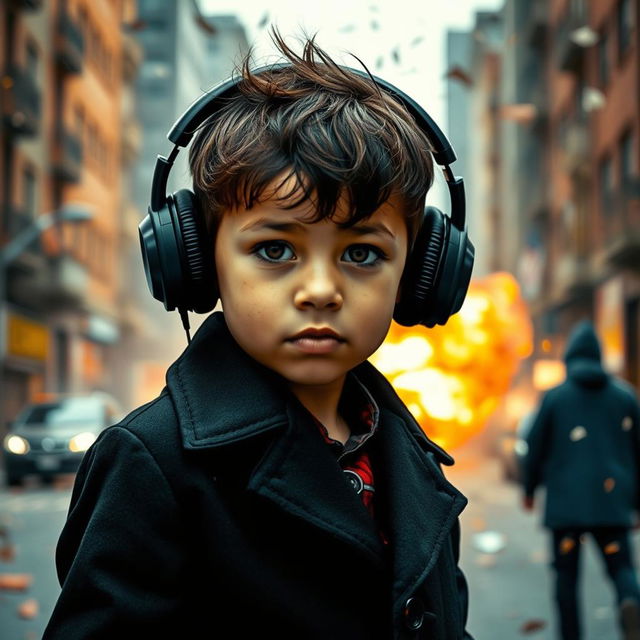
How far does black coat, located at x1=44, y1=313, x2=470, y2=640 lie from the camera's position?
163 centimetres

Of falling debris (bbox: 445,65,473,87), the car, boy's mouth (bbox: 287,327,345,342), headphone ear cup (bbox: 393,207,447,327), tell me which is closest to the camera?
boy's mouth (bbox: 287,327,345,342)

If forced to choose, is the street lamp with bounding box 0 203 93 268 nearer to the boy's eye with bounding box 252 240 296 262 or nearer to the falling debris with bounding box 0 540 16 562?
the falling debris with bounding box 0 540 16 562

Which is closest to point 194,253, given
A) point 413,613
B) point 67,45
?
point 413,613

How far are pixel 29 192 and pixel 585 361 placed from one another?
27.0 m

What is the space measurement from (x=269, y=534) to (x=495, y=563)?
8.34 meters

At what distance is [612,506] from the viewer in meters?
6.03

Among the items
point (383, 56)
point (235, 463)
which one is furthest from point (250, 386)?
point (383, 56)

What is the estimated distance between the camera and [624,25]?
23.4m

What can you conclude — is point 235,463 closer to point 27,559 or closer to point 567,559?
point 567,559

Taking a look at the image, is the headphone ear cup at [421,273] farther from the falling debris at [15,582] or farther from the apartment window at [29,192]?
the apartment window at [29,192]

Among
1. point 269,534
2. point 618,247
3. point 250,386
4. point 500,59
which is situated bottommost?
point 269,534

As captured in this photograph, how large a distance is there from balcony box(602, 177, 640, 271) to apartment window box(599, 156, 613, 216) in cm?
52

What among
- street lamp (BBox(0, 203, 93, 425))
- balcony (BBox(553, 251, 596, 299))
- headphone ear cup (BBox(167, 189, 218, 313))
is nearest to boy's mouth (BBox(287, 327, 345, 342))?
headphone ear cup (BBox(167, 189, 218, 313))

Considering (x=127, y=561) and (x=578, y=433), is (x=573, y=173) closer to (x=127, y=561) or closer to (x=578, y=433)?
(x=578, y=433)
